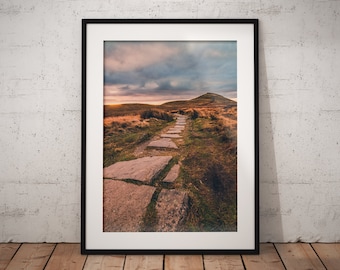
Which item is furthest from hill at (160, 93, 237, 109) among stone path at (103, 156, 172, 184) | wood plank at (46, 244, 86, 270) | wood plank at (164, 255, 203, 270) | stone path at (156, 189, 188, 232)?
wood plank at (46, 244, 86, 270)

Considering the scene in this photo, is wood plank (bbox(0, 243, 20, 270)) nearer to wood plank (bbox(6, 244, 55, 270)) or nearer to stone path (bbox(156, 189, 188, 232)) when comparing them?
wood plank (bbox(6, 244, 55, 270))

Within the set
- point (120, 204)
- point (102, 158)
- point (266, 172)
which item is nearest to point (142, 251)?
point (120, 204)

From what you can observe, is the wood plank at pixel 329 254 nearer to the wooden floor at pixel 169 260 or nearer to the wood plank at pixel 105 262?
the wooden floor at pixel 169 260

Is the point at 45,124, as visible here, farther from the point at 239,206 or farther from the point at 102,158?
the point at 239,206

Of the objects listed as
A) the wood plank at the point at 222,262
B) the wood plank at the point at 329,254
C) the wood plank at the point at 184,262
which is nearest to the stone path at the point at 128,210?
the wood plank at the point at 184,262

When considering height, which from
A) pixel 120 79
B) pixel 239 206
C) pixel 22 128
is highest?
pixel 120 79

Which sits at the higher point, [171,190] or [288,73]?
[288,73]
